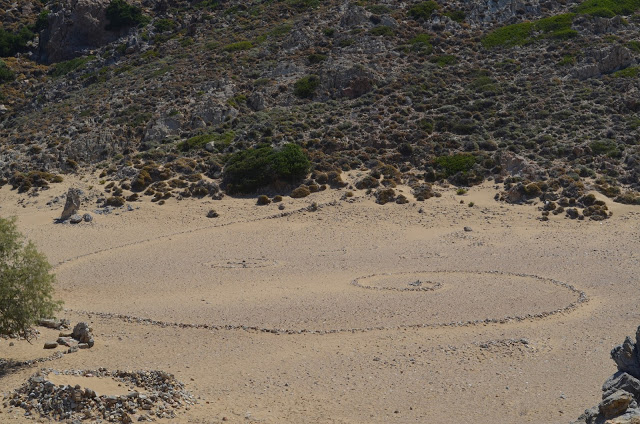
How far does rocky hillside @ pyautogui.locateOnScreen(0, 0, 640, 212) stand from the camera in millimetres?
41344

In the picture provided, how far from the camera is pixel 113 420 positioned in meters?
13.7

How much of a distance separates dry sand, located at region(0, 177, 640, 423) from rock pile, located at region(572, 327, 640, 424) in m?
1.99

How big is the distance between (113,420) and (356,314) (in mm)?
8725

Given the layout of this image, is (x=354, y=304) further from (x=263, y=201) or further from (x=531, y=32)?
(x=531, y=32)

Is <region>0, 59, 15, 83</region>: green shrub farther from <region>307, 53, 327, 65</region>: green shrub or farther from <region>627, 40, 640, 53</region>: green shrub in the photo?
<region>627, 40, 640, 53</region>: green shrub

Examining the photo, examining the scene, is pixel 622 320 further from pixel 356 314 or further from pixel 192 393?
pixel 192 393

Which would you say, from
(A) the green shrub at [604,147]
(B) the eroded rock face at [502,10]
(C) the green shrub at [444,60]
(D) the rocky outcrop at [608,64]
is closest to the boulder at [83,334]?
(A) the green shrub at [604,147]

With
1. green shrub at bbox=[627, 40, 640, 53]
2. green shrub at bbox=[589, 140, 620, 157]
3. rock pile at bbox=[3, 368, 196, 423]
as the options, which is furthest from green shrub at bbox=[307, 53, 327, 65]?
rock pile at bbox=[3, 368, 196, 423]

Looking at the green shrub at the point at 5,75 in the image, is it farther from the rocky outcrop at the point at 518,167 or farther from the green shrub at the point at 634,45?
the green shrub at the point at 634,45

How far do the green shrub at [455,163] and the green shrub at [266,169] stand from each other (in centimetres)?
756

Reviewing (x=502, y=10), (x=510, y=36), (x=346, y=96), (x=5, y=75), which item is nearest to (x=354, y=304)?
(x=346, y=96)

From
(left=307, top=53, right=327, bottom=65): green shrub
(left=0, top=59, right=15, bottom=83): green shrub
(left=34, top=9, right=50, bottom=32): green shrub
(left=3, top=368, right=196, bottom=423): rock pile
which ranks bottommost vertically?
(left=3, top=368, right=196, bottom=423): rock pile

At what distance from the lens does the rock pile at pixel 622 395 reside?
1022cm

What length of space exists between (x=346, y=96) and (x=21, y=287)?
117ft
